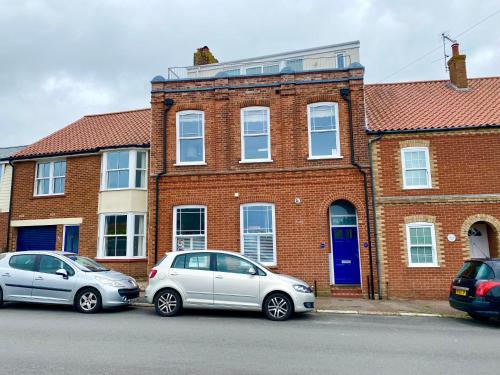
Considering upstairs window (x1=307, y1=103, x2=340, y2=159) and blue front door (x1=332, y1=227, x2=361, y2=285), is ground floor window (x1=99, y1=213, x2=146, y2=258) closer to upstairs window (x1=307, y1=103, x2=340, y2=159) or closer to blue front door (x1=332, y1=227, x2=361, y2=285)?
upstairs window (x1=307, y1=103, x2=340, y2=159)

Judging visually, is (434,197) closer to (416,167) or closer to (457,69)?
(416,167)

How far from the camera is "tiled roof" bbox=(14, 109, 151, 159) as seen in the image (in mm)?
16812

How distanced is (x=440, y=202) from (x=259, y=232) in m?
6.28

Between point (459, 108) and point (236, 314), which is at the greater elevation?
point (459, 108)

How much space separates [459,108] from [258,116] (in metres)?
→ 7.77

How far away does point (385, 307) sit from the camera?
11.0m

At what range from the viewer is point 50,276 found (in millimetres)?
10055

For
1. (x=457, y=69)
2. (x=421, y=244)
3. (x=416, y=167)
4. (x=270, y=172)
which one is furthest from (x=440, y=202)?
(x=457, y=69)

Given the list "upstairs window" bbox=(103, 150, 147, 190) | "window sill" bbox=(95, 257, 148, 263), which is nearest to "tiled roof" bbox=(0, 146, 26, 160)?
"upstairs window" bbox=(103, 150, 147, 190)

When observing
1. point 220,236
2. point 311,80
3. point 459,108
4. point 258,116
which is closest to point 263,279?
point 220,236

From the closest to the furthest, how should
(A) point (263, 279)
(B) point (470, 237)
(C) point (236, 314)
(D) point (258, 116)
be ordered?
(A) point (263, 279) < (C) point (236, 314) < (B) point (470, 237) < (D) point (258, 116)

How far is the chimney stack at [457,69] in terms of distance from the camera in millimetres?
16344

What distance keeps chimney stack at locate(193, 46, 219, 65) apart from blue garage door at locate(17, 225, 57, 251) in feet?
40.2

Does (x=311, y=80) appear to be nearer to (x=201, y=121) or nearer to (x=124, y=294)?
(x=201, y=121)
